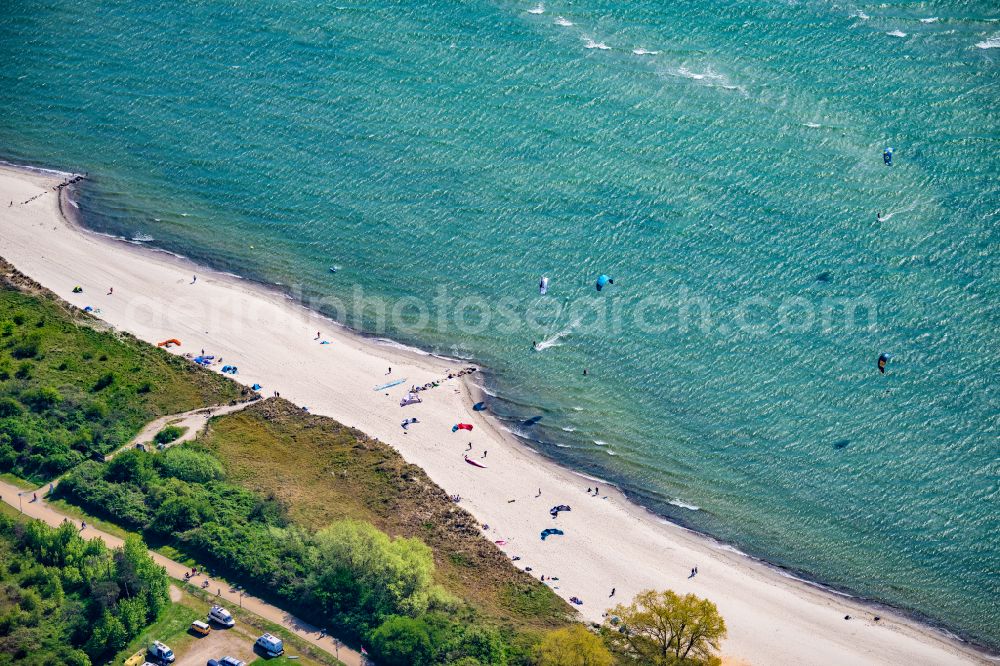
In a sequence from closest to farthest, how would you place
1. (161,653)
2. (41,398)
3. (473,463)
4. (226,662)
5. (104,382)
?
(226,662), (161,653), (473,463), (41,398), (104,382)

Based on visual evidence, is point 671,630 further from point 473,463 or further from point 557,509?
point 473,463

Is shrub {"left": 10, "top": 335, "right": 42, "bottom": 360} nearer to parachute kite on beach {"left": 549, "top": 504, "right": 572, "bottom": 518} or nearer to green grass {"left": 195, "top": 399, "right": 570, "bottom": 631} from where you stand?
green grass {"left": 195, "top": 399, "right": 570, "bottom": 631}

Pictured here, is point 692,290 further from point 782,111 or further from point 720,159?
point 782,111

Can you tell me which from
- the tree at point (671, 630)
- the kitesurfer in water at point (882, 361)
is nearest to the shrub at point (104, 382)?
the tree at point (671, 630)

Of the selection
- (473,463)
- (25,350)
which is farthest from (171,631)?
(25,350)

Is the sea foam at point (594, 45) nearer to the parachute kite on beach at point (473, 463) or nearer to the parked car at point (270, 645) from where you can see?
the parachute kite on beach at point (473, 463)

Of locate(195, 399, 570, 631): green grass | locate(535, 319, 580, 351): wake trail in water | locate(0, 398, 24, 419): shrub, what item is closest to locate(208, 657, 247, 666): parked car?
locate(195, 399, 570, 631): green grass

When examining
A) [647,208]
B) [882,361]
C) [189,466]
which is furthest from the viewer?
[647,208]
